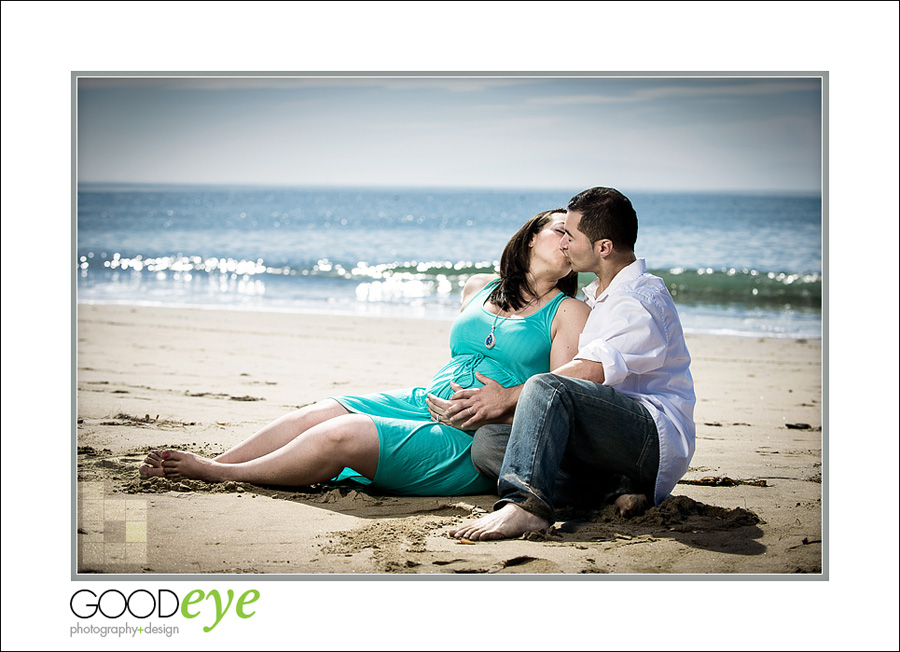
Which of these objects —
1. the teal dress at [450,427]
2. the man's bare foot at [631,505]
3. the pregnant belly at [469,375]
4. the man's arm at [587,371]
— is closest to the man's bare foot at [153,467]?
the teal dress at [450,427]

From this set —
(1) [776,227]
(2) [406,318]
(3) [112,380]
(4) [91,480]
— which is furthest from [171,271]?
(4) [91,480]

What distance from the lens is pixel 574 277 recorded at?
3.40 m

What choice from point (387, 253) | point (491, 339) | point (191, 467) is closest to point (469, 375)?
point (491, 339)

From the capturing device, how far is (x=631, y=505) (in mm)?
3004

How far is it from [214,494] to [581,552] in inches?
53.7

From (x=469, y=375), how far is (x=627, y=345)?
2.28 feet

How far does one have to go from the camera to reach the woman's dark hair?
11.0 ft

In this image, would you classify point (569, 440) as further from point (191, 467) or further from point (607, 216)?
point (191, 467)

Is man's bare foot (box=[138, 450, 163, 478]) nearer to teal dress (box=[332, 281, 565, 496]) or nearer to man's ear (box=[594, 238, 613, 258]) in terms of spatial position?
teal dress (box=[332, 281, 565, 496])

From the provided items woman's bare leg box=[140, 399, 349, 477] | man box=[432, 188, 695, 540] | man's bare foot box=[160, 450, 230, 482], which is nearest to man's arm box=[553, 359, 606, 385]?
man box=[432, 188, 695, 540]

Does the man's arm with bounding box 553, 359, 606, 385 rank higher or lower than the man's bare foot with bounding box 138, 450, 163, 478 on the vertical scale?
higher

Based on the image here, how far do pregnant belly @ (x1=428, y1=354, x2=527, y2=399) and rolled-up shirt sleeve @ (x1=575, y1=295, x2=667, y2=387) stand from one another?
1.47 feet

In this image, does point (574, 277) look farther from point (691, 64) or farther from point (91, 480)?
point (91, 480)

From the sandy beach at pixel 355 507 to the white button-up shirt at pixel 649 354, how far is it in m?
0.28
